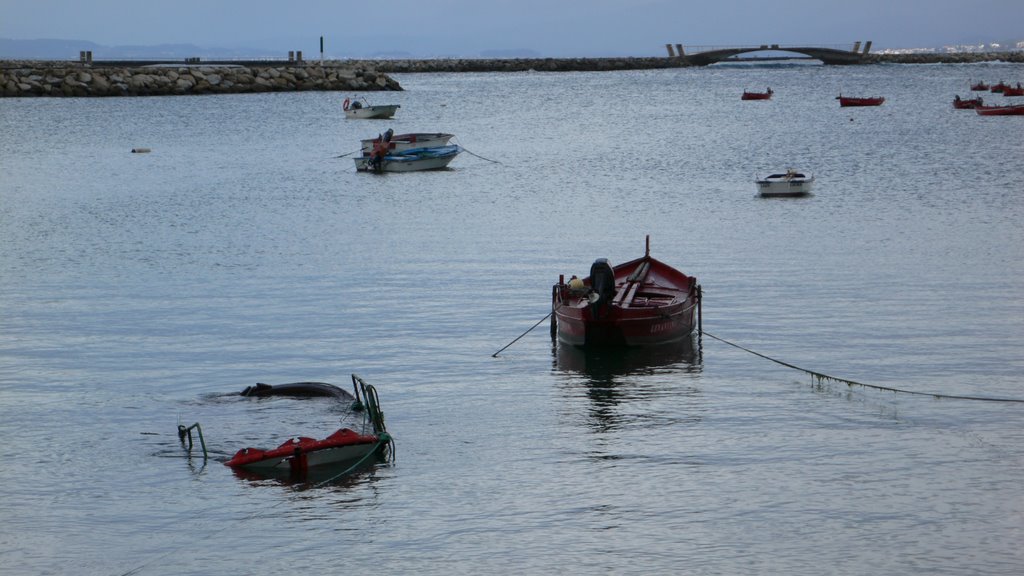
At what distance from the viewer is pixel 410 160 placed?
61.8m

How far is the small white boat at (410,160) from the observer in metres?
61.7

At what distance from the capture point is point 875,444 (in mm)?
18984

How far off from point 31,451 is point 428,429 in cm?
582

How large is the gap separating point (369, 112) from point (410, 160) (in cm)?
4221

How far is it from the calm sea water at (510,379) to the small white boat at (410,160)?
5995 mm

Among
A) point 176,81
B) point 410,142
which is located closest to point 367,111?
point 410,142

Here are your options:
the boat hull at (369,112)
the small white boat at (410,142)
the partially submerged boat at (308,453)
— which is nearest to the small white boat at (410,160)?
the small white boat at (410,142)

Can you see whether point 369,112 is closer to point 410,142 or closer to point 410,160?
point 410,142

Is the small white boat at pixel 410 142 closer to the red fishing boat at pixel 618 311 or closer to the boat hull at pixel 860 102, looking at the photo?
the red fishing boat at pixel 618 311

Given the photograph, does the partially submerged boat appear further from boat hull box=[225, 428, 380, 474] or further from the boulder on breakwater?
the boulder on breakwater

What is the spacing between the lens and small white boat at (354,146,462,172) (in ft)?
202

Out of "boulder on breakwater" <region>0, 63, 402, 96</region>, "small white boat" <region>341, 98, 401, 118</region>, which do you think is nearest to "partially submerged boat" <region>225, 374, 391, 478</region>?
"small white boat" <region>341, 98, 401, 118</region>

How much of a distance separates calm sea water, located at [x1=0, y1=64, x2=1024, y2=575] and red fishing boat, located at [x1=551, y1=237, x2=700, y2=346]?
512 mm

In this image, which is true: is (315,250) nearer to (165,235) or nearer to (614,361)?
(165,235)
